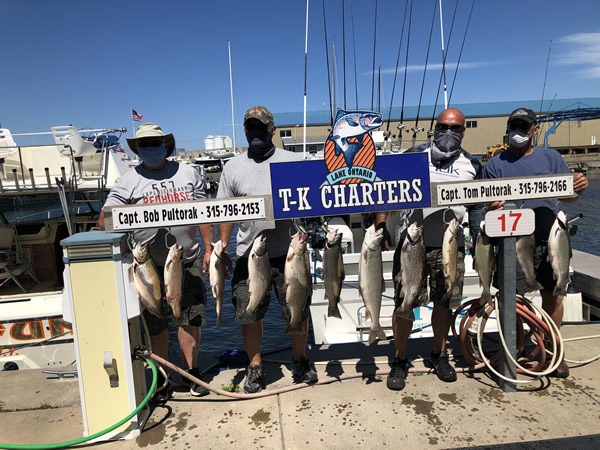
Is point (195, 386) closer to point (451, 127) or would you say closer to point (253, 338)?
point (253, 338)

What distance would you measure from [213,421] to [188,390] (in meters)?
0.58

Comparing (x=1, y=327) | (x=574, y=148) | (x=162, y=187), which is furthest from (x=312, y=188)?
(x=574, y=148)

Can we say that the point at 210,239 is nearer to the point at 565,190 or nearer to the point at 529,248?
the point at 529,248

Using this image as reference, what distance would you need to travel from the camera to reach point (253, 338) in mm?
3754

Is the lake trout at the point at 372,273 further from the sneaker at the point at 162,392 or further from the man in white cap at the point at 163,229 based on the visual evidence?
the sneaker at the point at 162,392

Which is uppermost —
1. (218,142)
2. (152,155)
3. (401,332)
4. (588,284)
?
(218,142)

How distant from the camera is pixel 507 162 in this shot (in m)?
3.89

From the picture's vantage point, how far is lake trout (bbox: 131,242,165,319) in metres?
3.16

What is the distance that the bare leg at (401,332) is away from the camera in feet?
12.4

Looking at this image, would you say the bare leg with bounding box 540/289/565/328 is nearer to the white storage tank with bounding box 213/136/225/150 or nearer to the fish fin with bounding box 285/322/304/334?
the fish fin with bounding box 285/322/304/334

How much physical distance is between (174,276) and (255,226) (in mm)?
776

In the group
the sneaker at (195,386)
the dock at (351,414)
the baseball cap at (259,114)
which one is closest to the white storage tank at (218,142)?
the baseball cap at (259,114)

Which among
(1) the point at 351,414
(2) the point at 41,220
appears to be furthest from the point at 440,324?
(2) the point at 41,220

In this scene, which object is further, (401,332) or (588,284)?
(588,284)
